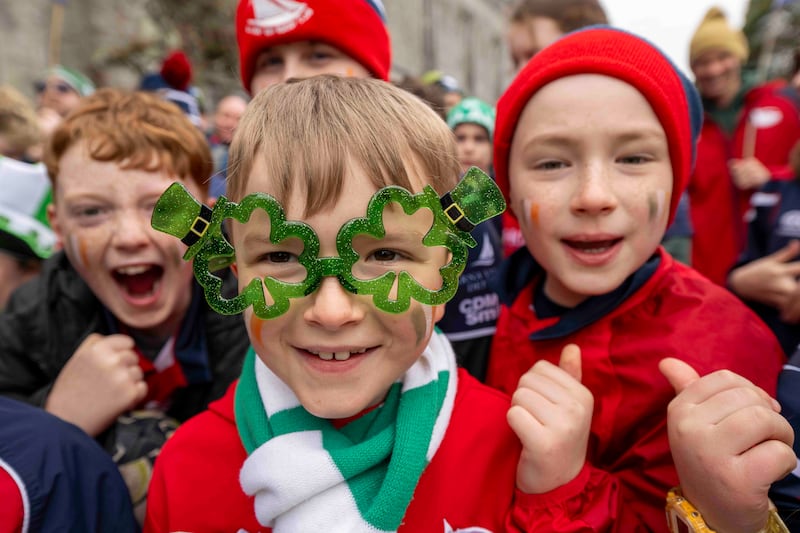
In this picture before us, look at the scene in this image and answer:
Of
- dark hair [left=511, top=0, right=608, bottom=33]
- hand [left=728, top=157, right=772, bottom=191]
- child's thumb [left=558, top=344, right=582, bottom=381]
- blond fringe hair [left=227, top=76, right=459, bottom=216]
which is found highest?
blond fringe hair [left=227, top=76, right=459, bottom=216]

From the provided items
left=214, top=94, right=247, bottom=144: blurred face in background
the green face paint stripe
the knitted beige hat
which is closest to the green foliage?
the knitted beige hat

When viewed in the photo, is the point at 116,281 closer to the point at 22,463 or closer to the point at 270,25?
the point at 22,463

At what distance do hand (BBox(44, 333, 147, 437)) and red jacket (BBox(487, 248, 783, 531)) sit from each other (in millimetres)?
1175

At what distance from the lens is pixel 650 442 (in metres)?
1.32

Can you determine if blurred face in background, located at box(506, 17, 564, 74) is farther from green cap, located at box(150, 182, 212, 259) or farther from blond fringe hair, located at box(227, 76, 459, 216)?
green cap, located at box(150, 182, 212, 259)

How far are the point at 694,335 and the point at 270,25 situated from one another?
1651mm

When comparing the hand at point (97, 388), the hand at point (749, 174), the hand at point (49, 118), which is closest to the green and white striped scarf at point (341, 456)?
the hand at point (97, 388)

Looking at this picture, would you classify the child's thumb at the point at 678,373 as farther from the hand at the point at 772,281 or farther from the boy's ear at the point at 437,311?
the hand at the point at 772,281

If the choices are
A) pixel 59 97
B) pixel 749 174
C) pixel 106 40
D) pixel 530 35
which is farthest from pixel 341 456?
pixel 106 40

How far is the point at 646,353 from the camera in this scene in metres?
1.37

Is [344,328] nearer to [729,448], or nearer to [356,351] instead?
[356,351]

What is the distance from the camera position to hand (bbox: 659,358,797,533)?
3.35 feet

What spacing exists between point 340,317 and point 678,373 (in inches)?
27.5

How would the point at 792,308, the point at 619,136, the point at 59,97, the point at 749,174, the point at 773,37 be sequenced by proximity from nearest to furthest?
the point at 619,136, the point at 792,308, the point at 749,174, the point at 59,97, the point at 773,37
